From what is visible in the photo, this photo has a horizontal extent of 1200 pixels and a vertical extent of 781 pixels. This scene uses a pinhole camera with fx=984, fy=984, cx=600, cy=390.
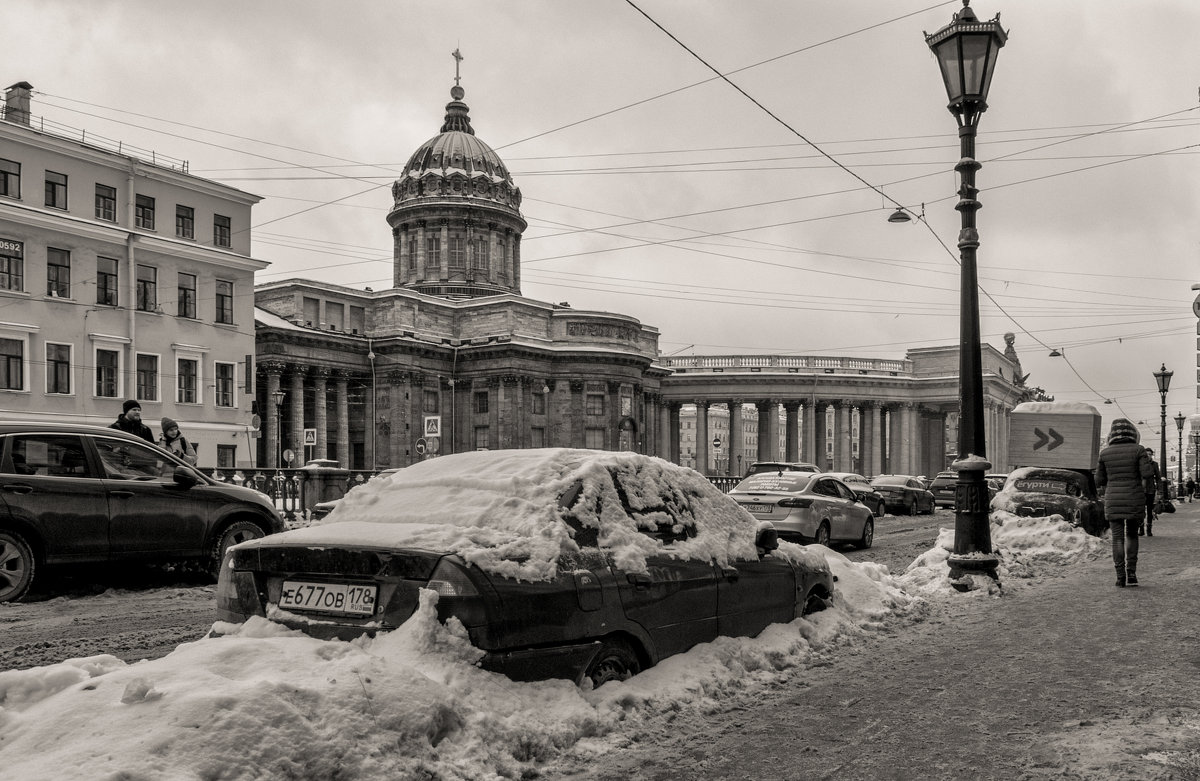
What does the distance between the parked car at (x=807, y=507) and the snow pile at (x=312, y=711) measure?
11.2 meters

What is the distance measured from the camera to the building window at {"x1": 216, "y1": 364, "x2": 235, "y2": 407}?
4334cm

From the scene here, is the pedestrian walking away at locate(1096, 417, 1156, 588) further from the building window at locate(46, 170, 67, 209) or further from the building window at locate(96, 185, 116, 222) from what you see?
the building window at locate(96, 185, 116, 222)

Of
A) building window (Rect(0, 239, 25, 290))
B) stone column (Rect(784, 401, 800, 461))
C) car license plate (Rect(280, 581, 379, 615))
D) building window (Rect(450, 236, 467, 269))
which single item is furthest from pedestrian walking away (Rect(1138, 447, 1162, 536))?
building window (Rect(450, 236, 467, 269))

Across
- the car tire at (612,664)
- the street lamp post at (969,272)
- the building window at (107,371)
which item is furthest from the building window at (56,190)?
the car tire at (612,664)

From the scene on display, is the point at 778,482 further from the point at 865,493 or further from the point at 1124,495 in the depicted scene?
the point at 865,493

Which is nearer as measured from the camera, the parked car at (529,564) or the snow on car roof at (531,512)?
the parked car at (529,564)

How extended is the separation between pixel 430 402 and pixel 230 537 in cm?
6009

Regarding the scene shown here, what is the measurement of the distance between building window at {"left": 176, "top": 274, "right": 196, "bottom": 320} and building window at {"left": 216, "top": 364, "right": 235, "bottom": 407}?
2.73 m

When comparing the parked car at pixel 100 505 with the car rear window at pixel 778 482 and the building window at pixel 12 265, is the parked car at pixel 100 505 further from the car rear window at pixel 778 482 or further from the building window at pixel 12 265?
the building window at pixel 12 265

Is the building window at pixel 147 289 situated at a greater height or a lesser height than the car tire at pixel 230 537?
greater

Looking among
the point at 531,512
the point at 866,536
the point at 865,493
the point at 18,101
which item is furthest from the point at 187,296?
the point at 531,512

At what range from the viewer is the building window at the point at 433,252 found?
80012 mm

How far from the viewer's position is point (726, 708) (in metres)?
5.34

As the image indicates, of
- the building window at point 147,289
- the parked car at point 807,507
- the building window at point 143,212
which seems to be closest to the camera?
the parked car at point 807,507
